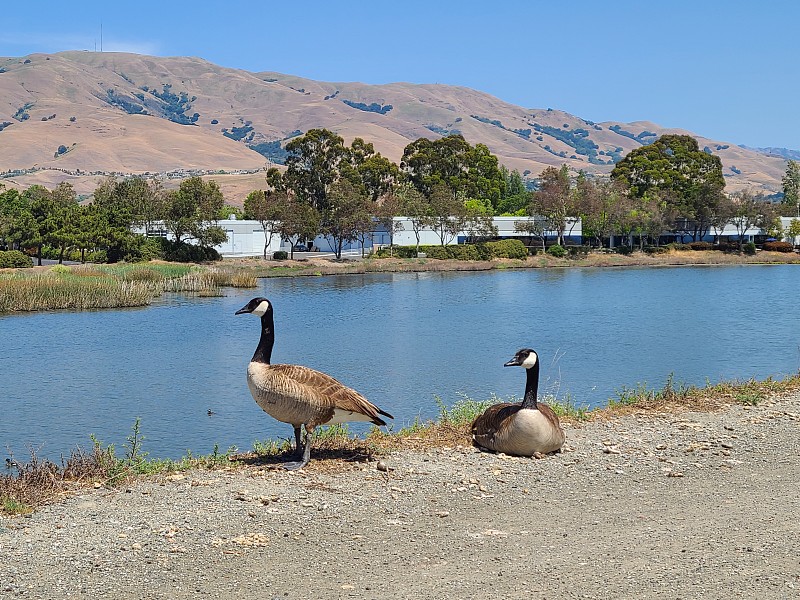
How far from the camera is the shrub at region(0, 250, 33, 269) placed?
203 feet

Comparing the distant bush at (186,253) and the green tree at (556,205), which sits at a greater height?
the green tree at (556,205)

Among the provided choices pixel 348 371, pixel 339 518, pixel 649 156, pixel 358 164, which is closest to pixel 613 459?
pixel 339 518

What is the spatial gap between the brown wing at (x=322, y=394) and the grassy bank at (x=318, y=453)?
70cm

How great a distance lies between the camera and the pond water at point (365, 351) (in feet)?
68.5

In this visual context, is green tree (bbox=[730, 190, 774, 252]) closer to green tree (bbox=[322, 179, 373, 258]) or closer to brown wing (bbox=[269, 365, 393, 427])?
green tree (bbox=[322, 179, 373, 258])

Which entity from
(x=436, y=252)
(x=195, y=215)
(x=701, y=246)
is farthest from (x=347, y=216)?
(x=701, y=246)

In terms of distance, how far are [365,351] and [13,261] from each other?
38.3 m

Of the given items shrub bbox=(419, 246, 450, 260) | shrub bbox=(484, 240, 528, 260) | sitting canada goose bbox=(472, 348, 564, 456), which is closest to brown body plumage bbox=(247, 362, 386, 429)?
sitting canada goose bbox=(472, 348, 564, 456)

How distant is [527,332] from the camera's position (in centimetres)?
3803

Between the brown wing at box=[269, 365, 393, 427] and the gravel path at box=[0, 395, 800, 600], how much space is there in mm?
626

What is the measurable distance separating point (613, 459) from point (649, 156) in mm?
107714

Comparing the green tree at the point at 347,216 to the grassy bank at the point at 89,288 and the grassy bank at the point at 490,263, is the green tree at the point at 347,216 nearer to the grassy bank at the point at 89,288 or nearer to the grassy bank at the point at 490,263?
the grassy bank at the point at 490,263

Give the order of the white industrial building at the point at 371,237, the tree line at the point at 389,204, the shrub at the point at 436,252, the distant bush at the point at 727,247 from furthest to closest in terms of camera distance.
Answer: the distant bush at the point at 727,247 → the white industrial building at the point at 371,237 → the shrub at the point at 436,252 → the tree line at the point at 389,204

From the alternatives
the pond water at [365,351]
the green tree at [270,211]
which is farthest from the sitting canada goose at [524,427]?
the green tree at [270,211]
